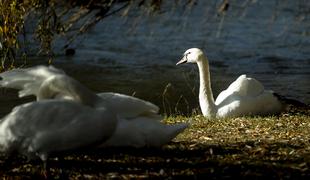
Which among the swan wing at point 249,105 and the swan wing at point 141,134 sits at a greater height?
the swan wing at point 141,134

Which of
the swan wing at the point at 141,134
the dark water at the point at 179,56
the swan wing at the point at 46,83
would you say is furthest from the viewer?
the dark water at the point at 179,56

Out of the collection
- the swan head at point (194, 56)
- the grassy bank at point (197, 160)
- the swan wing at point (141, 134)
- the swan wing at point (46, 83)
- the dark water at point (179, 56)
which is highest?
the swan wing at point (46, 83)

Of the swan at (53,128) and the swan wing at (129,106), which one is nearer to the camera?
the swan at (53,128)

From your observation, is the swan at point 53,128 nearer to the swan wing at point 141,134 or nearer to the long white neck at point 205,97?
the swan wing at point 141,134

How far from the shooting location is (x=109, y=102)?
23.5ft

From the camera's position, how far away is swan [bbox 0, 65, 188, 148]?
6.54 metres

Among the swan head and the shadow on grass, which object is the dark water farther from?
the shadow on grass

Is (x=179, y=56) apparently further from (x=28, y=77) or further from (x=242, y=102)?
(x=28, y=77)

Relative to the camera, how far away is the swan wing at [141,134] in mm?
7219

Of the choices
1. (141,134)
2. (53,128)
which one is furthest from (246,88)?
(53,128)

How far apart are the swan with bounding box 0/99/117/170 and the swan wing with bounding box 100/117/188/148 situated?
95 cm

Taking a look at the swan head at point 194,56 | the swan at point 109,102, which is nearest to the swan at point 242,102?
the swan head at point 194,56

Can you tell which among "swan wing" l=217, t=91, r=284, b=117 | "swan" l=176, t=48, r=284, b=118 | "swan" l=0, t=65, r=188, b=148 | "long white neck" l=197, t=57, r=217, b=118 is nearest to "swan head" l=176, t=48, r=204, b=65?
"long white neck" l=197, t=57, r=217, b=118

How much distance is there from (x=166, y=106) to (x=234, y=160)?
8.32 metres
